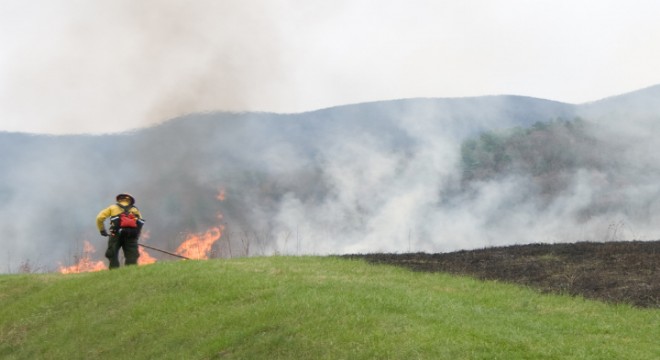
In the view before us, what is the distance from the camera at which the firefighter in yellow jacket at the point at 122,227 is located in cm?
1955

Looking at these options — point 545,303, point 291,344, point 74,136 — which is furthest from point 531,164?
point 291,344

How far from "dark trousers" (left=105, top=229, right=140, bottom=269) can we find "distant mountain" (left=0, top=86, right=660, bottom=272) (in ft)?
30.5

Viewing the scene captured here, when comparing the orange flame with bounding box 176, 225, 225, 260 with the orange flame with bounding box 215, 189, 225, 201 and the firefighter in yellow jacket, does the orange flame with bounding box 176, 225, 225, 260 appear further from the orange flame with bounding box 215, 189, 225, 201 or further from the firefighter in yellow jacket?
the firefighter in yellow jacket

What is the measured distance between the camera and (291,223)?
35.4 meters

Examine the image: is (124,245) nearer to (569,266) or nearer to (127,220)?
(127,220)

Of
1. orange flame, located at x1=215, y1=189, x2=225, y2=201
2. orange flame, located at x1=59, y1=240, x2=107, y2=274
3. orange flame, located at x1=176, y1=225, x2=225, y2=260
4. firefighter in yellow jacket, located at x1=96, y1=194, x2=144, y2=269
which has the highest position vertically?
orange flame, located at x1=215, y1=189, x2=225, y2=201

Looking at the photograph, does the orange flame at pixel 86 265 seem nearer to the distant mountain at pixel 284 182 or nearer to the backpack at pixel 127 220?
the distant mountain at pixel 284 182

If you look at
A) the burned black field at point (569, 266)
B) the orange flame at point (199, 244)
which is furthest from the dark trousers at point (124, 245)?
the orange flame at point (199, 244)

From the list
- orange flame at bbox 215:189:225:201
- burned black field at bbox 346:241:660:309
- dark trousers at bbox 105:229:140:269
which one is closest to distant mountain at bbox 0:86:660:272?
orange flame at bbox 215:189:225:201

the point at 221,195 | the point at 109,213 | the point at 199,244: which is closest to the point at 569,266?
the point at 109,213

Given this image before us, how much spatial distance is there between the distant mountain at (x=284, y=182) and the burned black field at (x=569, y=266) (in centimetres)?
1269

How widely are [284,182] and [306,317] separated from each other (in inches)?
1082

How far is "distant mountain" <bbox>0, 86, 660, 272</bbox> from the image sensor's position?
33344 millimetres

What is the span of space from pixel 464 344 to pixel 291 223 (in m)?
25.9
